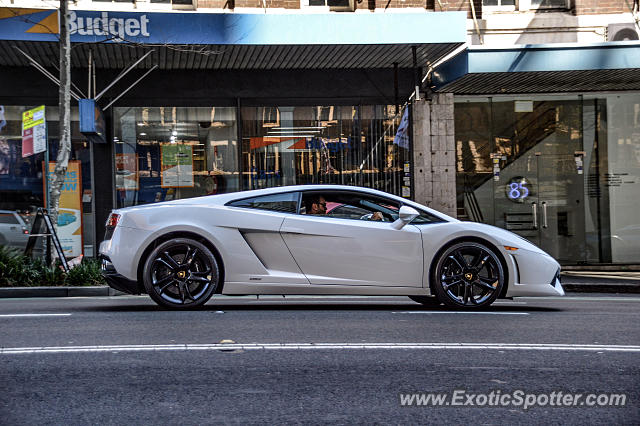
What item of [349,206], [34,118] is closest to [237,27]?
[34,118]

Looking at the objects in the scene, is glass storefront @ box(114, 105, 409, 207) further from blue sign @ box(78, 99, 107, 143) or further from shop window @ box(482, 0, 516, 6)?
shop window @ box(482, 0, 516, 6)

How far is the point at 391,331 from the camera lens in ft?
20.9

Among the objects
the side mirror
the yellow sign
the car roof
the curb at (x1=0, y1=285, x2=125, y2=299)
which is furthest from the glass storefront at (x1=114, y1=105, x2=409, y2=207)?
the side mirror

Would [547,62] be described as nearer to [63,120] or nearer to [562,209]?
[562,209]

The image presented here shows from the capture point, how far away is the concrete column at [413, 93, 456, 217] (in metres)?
16.2

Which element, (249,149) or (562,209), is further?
(562,209)

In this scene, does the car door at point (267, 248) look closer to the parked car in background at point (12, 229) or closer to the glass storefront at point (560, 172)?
the parked car in background at point (12, 229)

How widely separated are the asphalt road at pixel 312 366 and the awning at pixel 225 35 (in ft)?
21.9

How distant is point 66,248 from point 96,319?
345 inches

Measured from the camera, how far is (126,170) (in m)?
15.6

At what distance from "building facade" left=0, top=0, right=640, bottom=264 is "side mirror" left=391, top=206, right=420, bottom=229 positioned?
6940mm

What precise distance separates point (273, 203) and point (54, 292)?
428 centimetres

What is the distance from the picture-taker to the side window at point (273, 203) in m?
7.85

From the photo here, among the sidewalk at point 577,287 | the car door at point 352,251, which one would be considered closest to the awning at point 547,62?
the sidewalk at point 577,287
